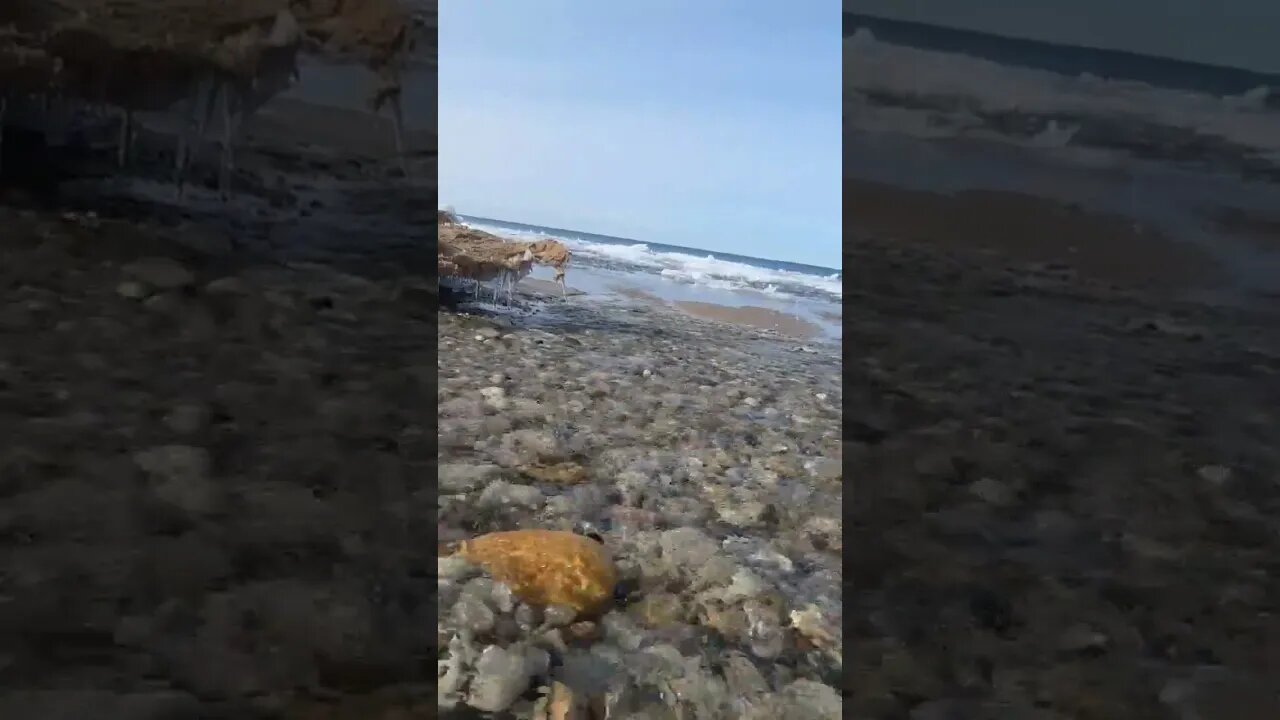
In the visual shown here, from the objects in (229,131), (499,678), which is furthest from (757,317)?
(499,678)

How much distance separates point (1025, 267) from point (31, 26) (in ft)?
6.96

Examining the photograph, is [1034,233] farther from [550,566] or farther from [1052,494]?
[550,566]

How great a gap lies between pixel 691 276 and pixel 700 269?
283mm

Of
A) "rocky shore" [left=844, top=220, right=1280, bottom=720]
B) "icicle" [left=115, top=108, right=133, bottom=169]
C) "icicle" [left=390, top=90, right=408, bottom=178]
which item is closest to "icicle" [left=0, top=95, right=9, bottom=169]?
"icicle" [left=115, top=108, right=133, bottom=169]

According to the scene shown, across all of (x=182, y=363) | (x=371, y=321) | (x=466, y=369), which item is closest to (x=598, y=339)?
(x=466, y=369)

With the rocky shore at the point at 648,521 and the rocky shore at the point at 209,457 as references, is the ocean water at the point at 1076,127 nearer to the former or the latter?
the rocky shore at the point at 648,521

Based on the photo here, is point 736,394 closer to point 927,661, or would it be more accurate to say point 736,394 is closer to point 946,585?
point 946,585

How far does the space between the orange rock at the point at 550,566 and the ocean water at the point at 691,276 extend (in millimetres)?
1682

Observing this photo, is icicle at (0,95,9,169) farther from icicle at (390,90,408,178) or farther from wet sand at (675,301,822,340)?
wet sand at (675,301,822,340)

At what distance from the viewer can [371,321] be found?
1212 mm

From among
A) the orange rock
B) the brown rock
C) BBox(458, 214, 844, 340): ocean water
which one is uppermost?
BBox(458, 214, 844, 340): ocean water

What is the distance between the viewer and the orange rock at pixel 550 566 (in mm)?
650

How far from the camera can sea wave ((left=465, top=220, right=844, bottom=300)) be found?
341cm

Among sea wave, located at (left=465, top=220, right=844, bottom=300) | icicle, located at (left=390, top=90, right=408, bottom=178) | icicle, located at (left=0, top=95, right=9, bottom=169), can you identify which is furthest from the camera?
sea wave, located at (left=465, top=220, right=844, bottom=300)
